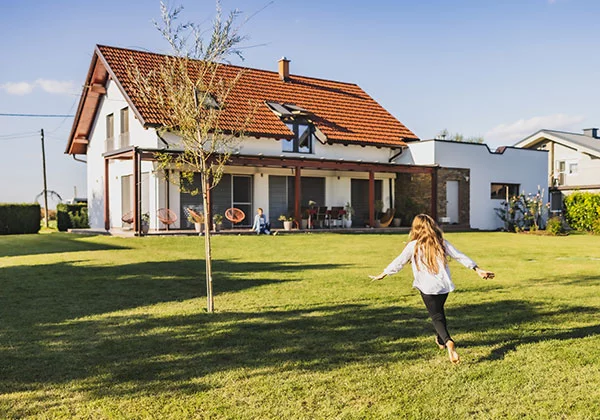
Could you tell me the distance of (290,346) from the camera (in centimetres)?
565

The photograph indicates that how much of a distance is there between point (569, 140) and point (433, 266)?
36616 mm

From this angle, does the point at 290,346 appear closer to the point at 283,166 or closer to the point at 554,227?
the point at 283,166

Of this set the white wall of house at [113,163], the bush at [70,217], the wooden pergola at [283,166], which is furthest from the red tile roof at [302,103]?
the bush at [70,217]

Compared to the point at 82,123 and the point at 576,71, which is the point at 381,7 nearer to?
the point at 576,71

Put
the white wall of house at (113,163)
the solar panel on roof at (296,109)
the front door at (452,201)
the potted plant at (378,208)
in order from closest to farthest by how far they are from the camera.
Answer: the white wall of house at (113,163)
the solar panel on roof at (296,109)
the potted plant at (378,208)
the front door at (452,201)

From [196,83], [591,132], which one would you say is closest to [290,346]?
[196,83]

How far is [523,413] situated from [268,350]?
240cm

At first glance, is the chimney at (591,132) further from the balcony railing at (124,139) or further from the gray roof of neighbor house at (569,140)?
the balcony railing at (124,139)

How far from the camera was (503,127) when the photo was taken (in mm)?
80000

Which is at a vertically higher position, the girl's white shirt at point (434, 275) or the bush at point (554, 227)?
the girl's white shirt at point (434, 275)

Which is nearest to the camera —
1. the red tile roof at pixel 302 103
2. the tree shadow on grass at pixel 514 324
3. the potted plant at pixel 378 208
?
the tree shadow on grass at pixel 514 324

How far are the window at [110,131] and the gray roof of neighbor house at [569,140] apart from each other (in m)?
27.9

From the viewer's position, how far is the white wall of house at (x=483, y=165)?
27.1 metres

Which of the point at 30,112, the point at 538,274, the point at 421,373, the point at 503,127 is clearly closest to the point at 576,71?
the point at 538,274
